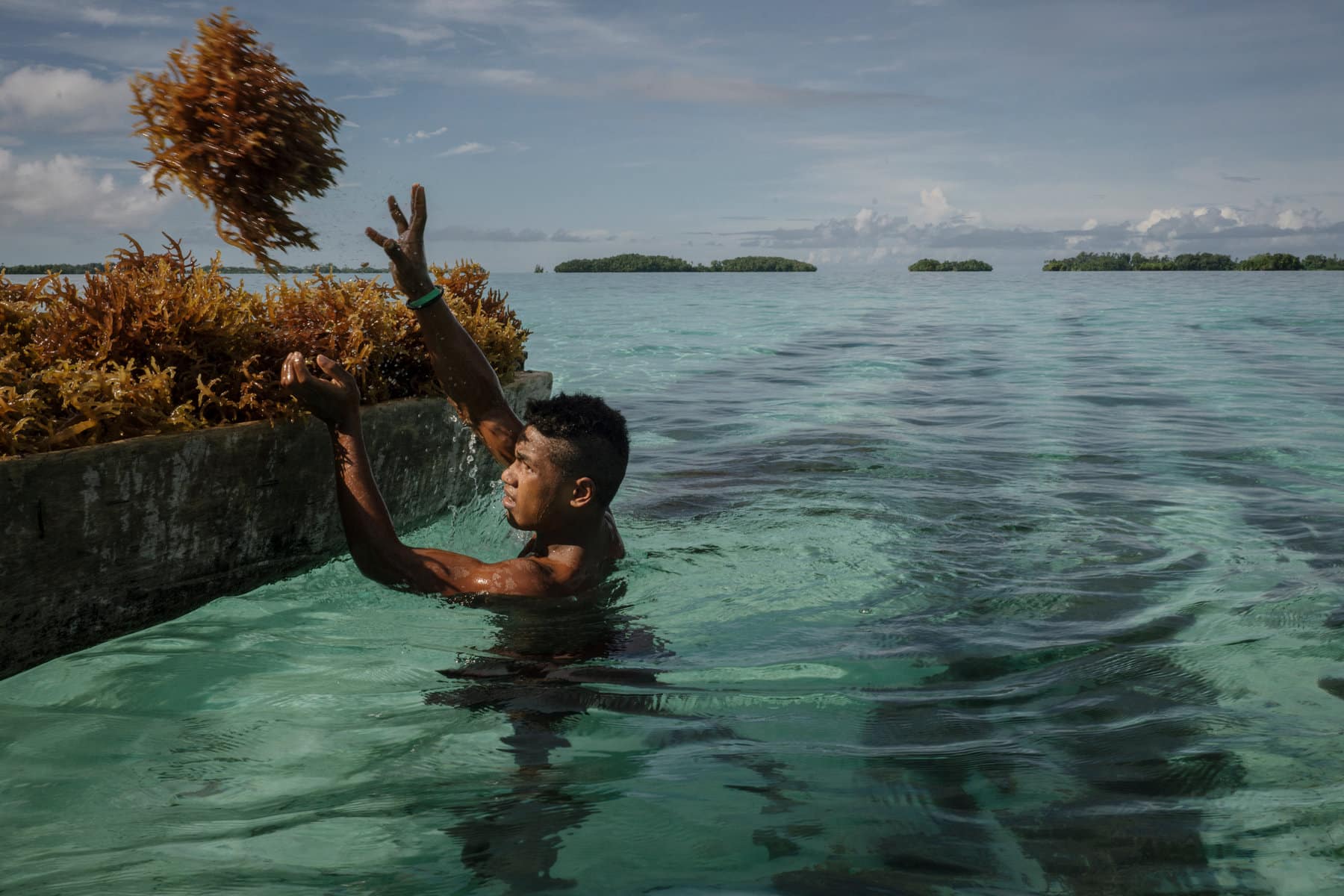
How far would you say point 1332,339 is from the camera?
21766mm

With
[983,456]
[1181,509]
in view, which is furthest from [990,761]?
[983,456]

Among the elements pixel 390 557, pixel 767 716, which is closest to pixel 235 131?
pixel 390 557

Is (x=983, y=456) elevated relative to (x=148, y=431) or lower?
lower

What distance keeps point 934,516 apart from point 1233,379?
35.0ft

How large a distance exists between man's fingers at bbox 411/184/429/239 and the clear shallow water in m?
1.73

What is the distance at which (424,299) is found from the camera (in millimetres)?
4562

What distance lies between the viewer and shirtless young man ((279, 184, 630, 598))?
4184mm

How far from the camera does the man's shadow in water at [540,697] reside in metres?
2.98

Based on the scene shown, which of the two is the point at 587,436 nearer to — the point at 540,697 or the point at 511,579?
the point at 511,579

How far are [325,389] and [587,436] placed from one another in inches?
44.1

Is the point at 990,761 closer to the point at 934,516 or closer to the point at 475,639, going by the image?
the point at 475,639

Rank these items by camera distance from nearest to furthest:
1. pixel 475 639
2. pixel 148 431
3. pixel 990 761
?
pixel 990 761
pixel 148 431
pixel 475 639

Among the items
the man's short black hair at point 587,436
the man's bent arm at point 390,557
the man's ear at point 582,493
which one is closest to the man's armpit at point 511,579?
the man's bent arm at point 390,557

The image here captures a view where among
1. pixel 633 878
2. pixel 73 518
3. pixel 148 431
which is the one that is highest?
pixel 148 431
